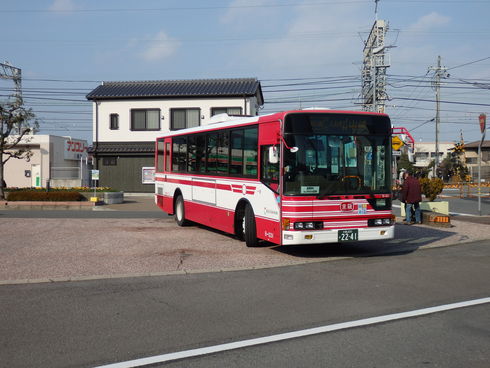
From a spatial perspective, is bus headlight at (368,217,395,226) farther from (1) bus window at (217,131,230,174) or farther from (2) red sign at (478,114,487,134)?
(2) red sign at (478,114,487,134)

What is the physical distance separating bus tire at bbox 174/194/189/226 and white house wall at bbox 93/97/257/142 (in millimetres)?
19609

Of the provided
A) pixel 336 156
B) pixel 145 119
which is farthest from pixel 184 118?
pixel 336 156

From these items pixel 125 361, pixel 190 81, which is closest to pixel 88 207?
pixel 190 81

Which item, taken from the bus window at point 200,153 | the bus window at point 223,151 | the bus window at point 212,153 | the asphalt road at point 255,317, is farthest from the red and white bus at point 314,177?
the bus window at point 200,153

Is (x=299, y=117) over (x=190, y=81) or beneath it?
beneath

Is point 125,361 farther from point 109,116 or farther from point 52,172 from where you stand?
point 52,172

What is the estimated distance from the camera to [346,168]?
10727 mm

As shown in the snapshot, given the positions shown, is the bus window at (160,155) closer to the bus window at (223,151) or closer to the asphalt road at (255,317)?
the bus window at (223,151)

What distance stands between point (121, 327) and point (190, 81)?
109 feet

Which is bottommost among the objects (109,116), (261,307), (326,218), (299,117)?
(261,307)

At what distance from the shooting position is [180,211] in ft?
54.5

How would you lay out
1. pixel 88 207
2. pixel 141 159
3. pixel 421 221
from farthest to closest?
pixel 141 159 → pixel 88 207 → pixel 421 221

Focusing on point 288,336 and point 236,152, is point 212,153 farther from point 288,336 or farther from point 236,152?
point 288,336

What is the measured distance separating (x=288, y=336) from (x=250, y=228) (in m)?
6.42
